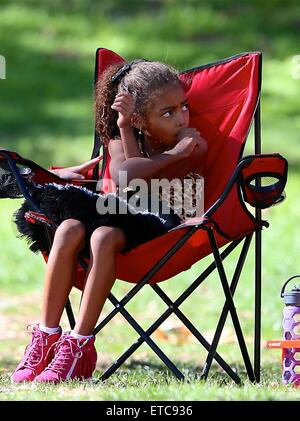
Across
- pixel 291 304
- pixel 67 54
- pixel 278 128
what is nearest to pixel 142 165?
pixel 291 304

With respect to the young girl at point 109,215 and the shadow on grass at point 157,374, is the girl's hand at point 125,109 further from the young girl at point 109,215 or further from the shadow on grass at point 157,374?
the shadow on grass at point 157,374

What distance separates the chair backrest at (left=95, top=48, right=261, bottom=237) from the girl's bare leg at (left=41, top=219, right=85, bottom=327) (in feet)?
1.63

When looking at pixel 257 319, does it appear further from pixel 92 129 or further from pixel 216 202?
pixel 92 129

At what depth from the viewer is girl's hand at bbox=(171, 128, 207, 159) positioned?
11.3 ft

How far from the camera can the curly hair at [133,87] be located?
11.7 feet

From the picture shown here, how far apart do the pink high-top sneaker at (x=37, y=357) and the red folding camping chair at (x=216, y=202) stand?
0.70ft

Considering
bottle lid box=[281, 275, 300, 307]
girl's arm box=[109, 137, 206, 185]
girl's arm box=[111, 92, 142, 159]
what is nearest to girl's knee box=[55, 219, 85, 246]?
girl's arm box=[109, 137, 206, 185]

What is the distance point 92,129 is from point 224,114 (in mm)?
8049

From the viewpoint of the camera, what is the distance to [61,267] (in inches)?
131

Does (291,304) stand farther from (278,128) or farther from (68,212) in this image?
(278,128)

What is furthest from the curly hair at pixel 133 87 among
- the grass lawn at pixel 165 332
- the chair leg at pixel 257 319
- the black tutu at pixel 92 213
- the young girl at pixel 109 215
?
the grass lawn at pixel 165 332

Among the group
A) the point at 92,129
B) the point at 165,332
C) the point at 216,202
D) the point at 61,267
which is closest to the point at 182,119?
the point at 216,202

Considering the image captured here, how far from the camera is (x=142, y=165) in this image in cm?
344

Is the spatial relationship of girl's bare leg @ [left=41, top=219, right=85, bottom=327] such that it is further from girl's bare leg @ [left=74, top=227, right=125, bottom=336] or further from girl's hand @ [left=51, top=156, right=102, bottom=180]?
girl's hand @ [left=51, top=156, right=102, bottom=180]
